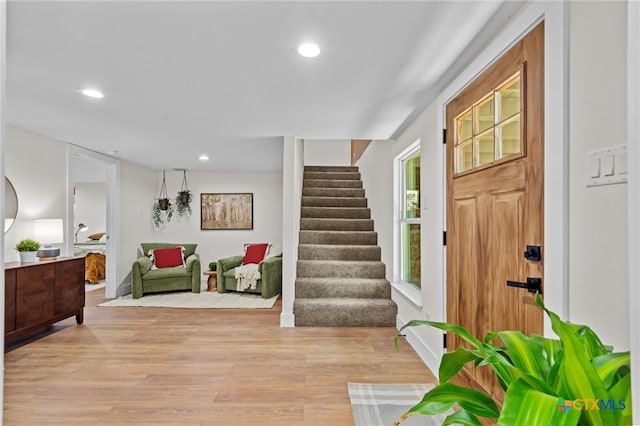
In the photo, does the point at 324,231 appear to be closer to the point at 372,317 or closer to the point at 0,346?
the point at 372,317

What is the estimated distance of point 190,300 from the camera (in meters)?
5.20

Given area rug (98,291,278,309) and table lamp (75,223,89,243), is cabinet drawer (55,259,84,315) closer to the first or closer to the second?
area rug (98,291,278,309)

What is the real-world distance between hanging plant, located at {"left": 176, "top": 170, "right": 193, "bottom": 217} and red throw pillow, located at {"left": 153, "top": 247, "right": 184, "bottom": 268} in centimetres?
111

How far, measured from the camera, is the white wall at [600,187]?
112 cm

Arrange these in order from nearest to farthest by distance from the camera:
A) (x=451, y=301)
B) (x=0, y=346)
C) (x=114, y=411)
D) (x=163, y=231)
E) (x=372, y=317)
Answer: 1. (x=0, y=346)
2. (x=114, y=411)
3. (x=451, y=301)
4. (x=372, y=317)
5. (x=163, y=231)

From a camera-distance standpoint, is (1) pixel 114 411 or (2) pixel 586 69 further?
(1) pixel 114 411

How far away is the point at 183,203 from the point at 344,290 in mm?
4031

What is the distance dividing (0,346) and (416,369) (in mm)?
2788

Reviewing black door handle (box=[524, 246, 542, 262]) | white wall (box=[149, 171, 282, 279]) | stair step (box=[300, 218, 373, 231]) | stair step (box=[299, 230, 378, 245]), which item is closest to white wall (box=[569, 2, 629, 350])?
black door handle (box=[524, 246, 542, 262])

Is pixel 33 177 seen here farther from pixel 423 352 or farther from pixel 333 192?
pixel 423 352

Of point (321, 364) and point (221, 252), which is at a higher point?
point (221, 252)

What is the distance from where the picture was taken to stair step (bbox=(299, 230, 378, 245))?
503 cm

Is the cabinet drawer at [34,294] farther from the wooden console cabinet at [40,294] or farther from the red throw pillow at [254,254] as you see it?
the red throw pillow at [254,254]

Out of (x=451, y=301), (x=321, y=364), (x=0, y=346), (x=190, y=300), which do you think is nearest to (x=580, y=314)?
(x=451, y=301)
